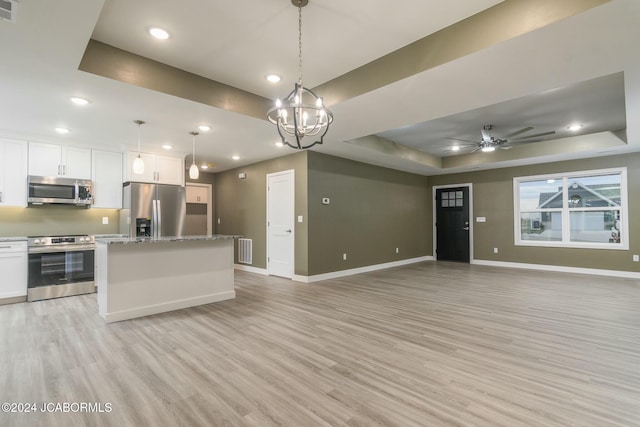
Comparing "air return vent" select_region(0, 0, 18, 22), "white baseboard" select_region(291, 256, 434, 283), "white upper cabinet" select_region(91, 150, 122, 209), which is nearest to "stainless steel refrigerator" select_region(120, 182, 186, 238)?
"white upper cabinet" select_region(91, 150, 122, 209)

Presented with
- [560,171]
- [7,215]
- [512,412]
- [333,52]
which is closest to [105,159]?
[7,215]

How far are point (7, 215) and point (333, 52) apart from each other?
5.61m

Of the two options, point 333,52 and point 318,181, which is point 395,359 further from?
point 318,181

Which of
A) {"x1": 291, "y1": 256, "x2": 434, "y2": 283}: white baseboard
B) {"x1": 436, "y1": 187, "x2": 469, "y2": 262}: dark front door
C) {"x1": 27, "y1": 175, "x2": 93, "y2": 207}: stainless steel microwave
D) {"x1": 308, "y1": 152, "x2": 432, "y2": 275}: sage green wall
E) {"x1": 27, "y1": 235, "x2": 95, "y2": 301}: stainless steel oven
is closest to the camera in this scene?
{"x1": 27, "y1": 235, "x2": 95, "y2": 301}: stainless steel oven

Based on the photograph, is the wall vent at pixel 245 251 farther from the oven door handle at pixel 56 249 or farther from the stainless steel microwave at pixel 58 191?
the stainless steel microwave at pixel 58 191

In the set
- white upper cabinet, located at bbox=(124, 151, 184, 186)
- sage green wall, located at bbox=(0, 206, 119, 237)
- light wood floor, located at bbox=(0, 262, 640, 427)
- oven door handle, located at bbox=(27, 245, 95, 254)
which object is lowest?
light wood floor, located at bbox=(0, 262, 640, 427)

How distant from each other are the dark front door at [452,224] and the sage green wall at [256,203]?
4894 mm

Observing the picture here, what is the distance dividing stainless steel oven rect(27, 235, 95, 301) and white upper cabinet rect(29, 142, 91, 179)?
105 centimetres

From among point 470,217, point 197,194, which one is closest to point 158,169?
point 197,194

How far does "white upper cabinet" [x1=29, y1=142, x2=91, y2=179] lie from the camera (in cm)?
485

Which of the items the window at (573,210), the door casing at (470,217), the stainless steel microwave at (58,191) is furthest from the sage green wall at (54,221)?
the window at (573,210)

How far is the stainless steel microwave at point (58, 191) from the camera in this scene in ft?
15.7

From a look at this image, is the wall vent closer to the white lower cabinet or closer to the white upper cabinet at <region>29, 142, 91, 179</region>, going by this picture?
the white upper cabinet at <region>29, 142, 91, 179</region>

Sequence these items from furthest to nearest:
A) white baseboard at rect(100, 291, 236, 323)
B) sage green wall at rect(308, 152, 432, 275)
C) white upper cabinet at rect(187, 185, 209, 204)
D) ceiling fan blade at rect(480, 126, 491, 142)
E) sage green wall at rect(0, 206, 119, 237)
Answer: white upper cabinet at rect(187, 185, 209, 204) < sage green wall at rect(308, 152, 432, 275) < ceiling fan blade at rect(480, 126, 491, 142) < sage green wall at rect(0, 206, 119, 237) < white baseboard at rect(100, 291, 236, 323)
